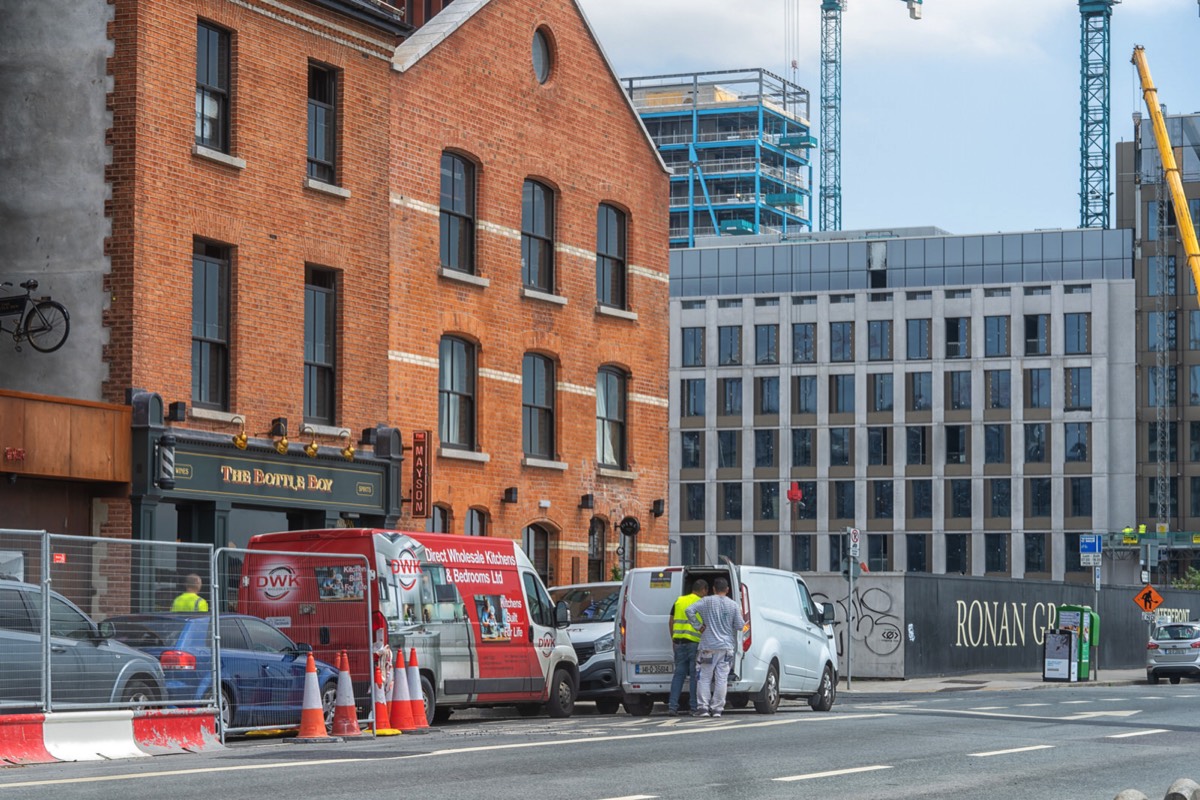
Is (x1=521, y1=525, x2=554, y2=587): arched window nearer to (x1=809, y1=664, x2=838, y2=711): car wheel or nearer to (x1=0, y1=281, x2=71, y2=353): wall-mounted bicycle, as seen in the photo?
(x1=809, y1=664, x2=838, y2=711): car wheel

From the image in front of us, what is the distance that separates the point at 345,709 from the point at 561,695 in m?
5.95

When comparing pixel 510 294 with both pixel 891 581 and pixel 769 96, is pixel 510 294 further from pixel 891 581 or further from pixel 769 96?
pixel 769 96

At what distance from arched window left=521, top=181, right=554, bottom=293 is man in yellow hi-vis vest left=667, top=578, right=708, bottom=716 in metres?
11.7

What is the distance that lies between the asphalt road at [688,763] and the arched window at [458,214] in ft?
35.7

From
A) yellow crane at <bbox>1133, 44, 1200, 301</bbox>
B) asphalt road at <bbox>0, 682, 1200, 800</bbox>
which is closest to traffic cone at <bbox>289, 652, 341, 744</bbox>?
asphalt road at <bbox>0, 682, 1200, 800</bbox>

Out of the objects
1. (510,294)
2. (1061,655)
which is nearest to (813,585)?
(1061,655)

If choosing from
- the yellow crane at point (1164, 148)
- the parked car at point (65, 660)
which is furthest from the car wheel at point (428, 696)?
the yellow crane at point (1164, 148)

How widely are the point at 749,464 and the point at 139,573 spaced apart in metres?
83.2

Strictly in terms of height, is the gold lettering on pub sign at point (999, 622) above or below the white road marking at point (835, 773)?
below

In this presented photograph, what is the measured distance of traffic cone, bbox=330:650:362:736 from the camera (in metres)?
19.1

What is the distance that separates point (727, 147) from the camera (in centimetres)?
15025

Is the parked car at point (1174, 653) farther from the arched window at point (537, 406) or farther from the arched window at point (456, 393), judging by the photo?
the arched window at point (456, 393)

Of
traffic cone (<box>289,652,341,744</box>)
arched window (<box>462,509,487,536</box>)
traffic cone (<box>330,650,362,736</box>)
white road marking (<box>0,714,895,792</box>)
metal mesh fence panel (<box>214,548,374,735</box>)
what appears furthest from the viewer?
arched window (<box>462,509,487,536</box>)

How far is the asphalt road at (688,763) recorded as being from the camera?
13523 millimetres
